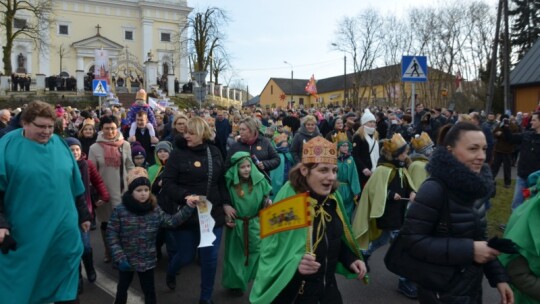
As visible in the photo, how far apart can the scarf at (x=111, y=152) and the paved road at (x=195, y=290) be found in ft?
4.64

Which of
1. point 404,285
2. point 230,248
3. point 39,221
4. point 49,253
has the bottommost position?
point 404,285

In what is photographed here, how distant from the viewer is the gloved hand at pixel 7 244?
12.2 feet

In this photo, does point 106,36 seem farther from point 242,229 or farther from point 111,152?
point 242,229

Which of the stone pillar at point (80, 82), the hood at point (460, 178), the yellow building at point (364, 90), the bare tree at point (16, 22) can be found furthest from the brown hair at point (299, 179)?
the bare tree at point (16, 22)

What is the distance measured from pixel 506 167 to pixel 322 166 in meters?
10.7

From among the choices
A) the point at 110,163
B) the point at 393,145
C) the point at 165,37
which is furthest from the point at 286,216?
the point at 165,37

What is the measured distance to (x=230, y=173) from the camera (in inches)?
218

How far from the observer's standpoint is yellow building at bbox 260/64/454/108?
48.5 m

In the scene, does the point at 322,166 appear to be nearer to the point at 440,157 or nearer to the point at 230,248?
the point at 440,157

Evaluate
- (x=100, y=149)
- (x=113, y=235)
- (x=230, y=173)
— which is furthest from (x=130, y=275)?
(x=100, y=149)

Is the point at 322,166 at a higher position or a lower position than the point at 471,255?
higher

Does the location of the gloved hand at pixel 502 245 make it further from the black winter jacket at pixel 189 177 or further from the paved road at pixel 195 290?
the black winter jacket at pixel 189 177

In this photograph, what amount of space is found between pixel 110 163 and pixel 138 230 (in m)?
2.05

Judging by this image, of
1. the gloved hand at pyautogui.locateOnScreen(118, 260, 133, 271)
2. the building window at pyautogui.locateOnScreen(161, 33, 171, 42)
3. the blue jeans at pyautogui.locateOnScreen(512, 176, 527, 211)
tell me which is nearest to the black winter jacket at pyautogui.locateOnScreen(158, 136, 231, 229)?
the gloved hand at pyautogui.locateOnScreen(118, 260, 133, 271)
